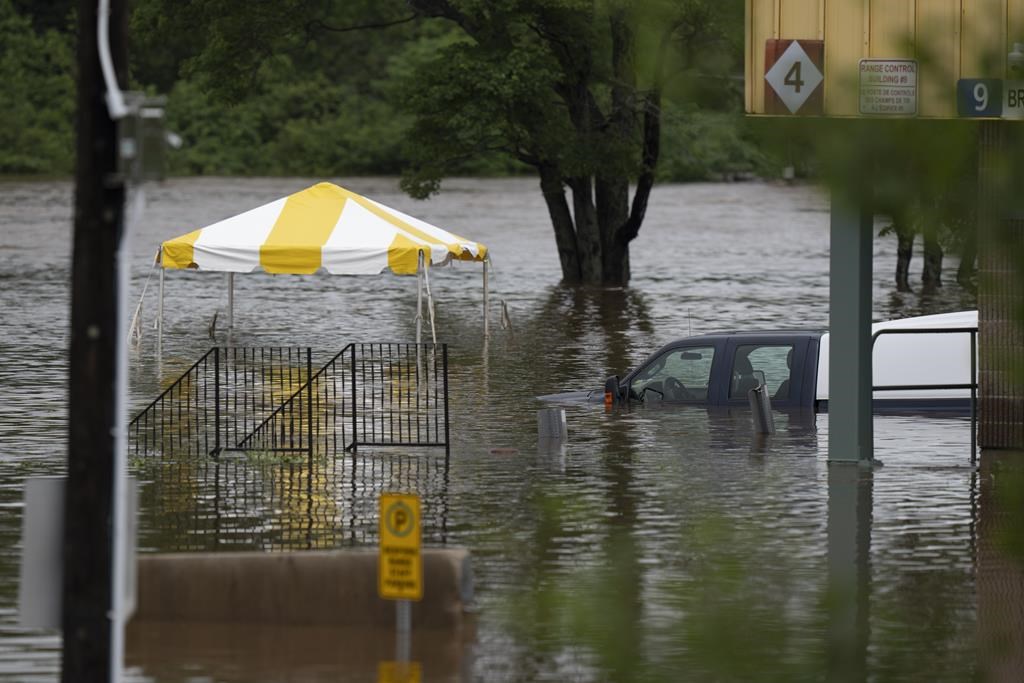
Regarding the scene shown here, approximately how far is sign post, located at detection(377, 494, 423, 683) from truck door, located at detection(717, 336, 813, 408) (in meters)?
10.0

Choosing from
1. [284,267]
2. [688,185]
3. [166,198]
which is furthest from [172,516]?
[688,185]

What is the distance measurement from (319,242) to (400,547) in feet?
50.7

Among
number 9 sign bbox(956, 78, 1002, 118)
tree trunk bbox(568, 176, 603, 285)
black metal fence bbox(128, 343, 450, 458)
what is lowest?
black metal fence bbox(128, 343, 450, 458)

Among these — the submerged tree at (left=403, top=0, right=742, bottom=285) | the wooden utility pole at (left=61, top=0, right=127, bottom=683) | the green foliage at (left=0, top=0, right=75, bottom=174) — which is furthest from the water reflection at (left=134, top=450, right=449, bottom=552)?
the green foliage at (left=0, top=0, right=75, bottom=174)

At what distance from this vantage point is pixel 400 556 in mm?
9547

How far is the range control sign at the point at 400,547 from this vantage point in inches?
372

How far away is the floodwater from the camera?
9.46 ft

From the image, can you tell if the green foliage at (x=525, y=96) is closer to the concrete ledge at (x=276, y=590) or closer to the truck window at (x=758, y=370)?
the truck window at (x=758, y=370)

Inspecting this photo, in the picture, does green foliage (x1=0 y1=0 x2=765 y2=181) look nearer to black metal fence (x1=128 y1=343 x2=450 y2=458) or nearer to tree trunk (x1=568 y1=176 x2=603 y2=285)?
tree trunk (x1=568 y1=176 x2=603 y2=285)

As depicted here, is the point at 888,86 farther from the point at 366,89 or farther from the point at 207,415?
the point at 366,89

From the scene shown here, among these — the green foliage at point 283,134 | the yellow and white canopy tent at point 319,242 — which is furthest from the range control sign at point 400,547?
the green foliage at point 283,134

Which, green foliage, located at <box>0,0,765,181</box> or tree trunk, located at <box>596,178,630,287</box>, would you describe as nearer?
green foliage, located at <box>0,0,765,181</box>

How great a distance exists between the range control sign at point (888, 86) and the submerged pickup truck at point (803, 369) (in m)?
14.9

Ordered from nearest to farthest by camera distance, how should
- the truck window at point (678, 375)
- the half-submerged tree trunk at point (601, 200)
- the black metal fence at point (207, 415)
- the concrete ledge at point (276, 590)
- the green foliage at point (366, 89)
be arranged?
the green foliage at point (366, 89)
the concrete ledge at point (276, 590)
the black metal fence at point (207, 415)
the truck window at point (678, 375)
the half-submerged tree trunk at point (601, 200)
